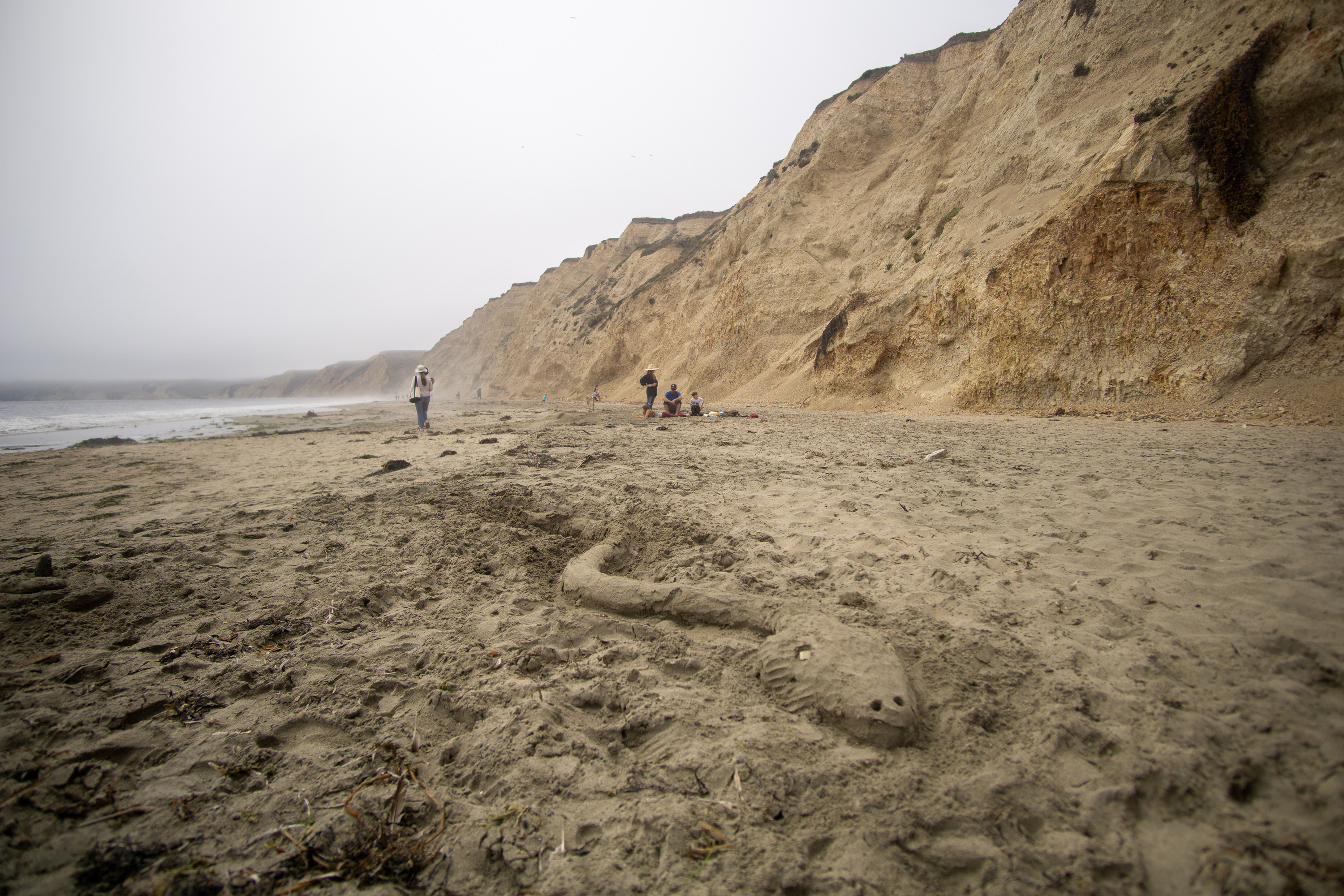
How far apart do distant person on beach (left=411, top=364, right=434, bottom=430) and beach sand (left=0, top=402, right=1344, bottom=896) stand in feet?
26.1

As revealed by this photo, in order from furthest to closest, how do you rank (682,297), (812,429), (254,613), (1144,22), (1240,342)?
(682,297) < (1144,22) < (812,429) < (1240,342) < (254,613)

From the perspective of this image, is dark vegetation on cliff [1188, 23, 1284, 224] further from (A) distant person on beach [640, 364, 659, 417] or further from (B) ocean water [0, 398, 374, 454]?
(B) ocean water [0, 398, 374, 454]

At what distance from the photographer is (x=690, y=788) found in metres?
1.73

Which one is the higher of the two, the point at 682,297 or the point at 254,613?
the point at 682,297

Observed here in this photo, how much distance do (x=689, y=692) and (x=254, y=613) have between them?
2.41 m

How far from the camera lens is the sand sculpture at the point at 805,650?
1957 mm

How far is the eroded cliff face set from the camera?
8.92 metres

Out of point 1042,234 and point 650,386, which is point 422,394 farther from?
point 1042,234

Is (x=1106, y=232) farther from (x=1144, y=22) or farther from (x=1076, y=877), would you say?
(x=1076, y=877)

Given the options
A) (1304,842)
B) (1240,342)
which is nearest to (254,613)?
(1304,842)

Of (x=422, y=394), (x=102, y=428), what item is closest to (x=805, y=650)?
(x=422, y=394)

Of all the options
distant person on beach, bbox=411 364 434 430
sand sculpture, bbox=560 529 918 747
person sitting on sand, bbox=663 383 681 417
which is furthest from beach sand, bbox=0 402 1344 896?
person sitting on sand, bbox=663 383 681 417

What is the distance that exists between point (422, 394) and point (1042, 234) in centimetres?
1504

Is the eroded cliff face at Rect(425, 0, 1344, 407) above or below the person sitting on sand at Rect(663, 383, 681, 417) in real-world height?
above
